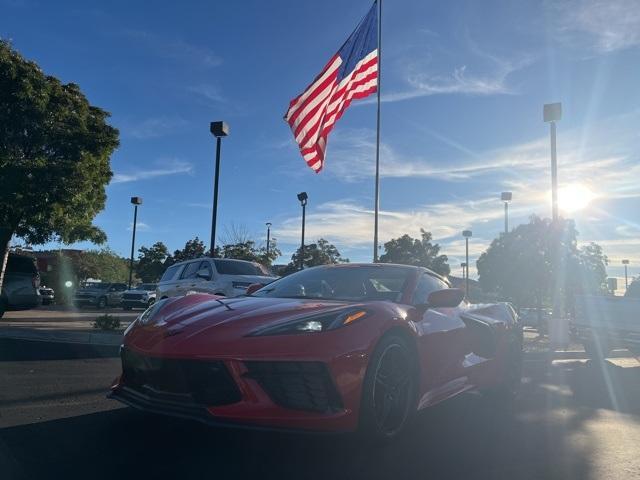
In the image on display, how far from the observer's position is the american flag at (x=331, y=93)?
12.8 meters

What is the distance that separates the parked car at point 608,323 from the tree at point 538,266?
5.57 meters

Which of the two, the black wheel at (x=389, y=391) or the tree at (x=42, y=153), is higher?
the tree at (x=42, y=153)

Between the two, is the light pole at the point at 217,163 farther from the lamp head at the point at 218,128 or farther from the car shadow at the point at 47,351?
the car shadow at the point at 47,351

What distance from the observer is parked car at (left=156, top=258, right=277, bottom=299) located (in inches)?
479

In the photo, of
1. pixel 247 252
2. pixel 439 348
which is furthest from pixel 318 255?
pixel 439 348

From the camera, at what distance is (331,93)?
42.3ft

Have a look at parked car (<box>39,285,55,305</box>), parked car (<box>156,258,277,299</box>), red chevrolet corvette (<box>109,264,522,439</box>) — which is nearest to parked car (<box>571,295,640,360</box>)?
parked car (<box>156,258,277,299</box>)

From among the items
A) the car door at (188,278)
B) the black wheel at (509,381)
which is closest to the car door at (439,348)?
the black wheel at (509,381)

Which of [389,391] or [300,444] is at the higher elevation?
[389,391]

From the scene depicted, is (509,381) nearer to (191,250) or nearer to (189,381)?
(189,381)

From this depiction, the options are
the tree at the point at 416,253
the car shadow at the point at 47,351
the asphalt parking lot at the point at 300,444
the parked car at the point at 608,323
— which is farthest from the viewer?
the tree at the point at 416,253

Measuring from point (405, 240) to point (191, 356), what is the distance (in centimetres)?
3551

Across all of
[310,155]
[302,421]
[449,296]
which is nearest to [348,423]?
[302,421]

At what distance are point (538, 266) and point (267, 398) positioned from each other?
17098mm
